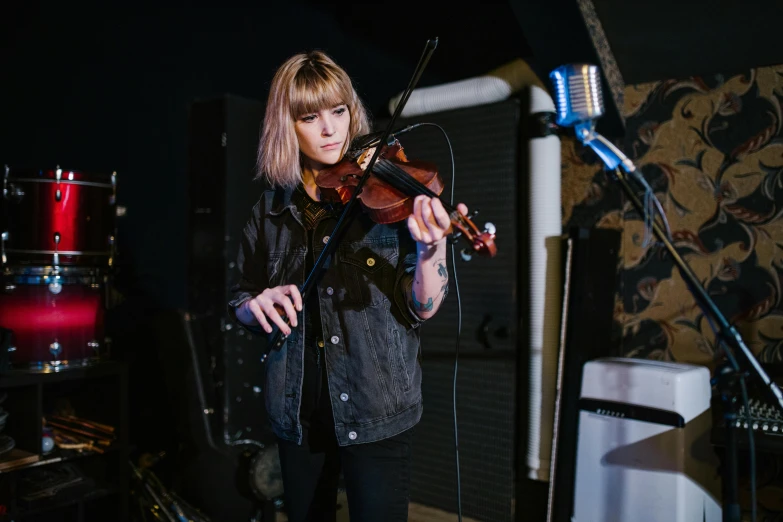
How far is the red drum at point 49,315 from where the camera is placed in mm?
2156

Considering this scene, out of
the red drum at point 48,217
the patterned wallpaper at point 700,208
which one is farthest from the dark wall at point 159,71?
the patterned wallpaper at point 700,208

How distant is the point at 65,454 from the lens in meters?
2.21

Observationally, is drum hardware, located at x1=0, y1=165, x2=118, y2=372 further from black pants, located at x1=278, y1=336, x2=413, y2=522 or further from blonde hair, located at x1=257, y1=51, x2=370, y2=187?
black pants, located at x1=278, y1=336, x2=413, y2=522

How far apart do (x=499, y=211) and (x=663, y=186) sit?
684 millimetres

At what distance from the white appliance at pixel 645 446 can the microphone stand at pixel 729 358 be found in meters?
0.48

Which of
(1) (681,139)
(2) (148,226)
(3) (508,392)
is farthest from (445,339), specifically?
(2) (148,226)

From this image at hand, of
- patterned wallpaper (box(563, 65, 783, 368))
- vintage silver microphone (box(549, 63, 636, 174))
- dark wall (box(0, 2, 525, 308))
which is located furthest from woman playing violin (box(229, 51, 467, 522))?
dark wall (box(0, 2, 525, 308))

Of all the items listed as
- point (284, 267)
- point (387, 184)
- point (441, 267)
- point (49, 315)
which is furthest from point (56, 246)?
point (441, 267)

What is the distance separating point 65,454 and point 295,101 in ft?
5.82

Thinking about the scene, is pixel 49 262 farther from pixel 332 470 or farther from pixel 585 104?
pixel 585 104

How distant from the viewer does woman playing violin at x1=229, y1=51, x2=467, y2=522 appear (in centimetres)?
118

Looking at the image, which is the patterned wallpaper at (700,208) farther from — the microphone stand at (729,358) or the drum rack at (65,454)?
the drum rack at (65,454)

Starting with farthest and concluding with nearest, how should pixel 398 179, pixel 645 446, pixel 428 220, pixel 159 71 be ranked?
1. pixel 159 71
2. pixel 645 446
3. pixel 398 179
4. pixel 428 220

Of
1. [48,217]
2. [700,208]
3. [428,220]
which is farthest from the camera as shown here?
[700,208]
